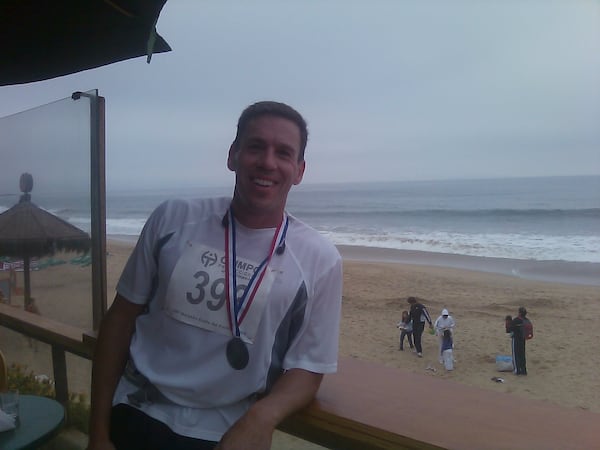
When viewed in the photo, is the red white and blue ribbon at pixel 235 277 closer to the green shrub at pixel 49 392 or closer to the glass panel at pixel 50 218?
the glass panel at pixel 50 218

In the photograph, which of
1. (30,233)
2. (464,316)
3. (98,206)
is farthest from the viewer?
(464,316)

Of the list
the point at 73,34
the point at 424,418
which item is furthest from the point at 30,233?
the point at 424,418

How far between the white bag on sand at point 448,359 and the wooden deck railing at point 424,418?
5.99m

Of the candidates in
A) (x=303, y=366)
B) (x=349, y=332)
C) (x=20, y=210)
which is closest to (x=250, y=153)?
(x=303, y=366)

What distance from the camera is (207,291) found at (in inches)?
55.2

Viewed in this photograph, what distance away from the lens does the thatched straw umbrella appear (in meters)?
2.51

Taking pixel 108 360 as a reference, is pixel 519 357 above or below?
below

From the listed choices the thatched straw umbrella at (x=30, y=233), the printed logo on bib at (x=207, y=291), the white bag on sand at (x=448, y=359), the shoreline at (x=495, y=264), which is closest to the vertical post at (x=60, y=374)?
the thatched straw umbrella at (x=30, y=233)

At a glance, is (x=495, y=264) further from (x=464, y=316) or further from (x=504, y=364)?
(x=504, y=364)

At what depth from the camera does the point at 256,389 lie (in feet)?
4.46

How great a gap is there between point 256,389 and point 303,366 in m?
0.13

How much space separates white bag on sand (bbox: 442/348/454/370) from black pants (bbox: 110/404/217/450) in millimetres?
6409

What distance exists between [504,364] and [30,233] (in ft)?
21.1

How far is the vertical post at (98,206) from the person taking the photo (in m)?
2.19
